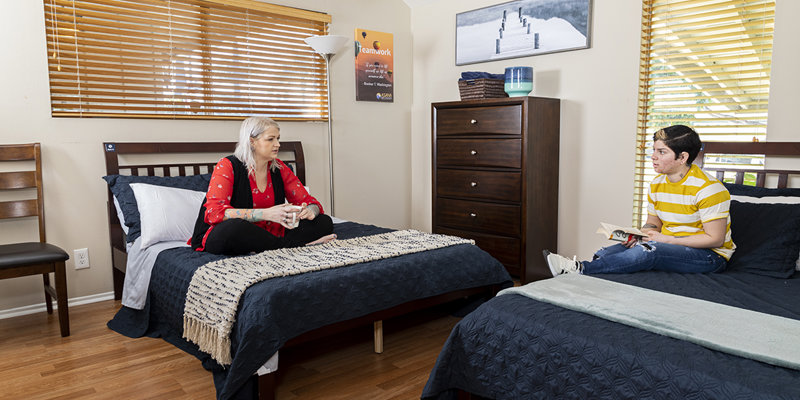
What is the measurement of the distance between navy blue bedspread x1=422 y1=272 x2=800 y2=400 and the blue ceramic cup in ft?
6.05

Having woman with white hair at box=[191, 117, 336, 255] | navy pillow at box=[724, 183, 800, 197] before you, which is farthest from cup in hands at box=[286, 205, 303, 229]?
navy pillow at box=[724, 183, 800, 197]

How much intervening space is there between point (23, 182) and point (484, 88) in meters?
2.71

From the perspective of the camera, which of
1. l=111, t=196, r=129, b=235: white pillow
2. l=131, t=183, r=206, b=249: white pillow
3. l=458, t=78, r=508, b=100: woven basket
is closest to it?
l=131, t=183, r=206, b=249: white pillow

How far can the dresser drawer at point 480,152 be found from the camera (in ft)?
11.6

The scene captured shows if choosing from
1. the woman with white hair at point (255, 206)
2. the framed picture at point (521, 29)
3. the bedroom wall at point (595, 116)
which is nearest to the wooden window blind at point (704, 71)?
the bedroom wall at point (595, 116)

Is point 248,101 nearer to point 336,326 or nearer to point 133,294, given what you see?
point 133,294

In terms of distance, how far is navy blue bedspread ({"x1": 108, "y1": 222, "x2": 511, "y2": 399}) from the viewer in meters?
Answer: 1.94

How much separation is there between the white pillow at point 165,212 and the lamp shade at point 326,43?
53.2 inches

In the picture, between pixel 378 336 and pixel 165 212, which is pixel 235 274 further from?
pixel 165 212

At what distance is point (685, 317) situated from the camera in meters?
1.57

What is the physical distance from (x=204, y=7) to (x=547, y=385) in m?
3.15

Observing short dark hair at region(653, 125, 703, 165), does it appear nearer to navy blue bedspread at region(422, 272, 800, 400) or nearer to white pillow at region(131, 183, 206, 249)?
navy blue bedspread at region(422, 272, 800, 400)

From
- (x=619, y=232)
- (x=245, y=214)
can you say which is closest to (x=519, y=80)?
(x=619, y=232)

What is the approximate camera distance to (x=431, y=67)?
4543mm
